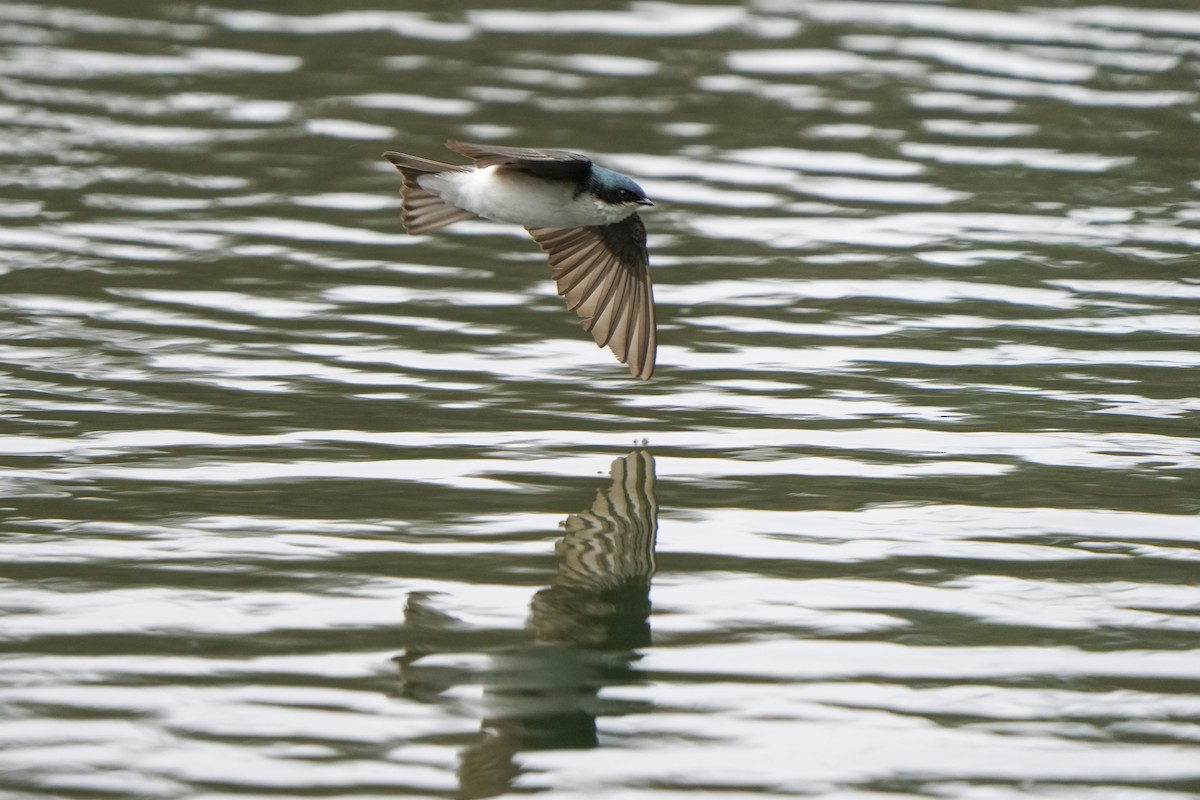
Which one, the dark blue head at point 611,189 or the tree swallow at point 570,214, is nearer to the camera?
the tree swallow at point 570,214

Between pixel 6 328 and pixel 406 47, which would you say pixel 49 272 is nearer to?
pixel 6 328

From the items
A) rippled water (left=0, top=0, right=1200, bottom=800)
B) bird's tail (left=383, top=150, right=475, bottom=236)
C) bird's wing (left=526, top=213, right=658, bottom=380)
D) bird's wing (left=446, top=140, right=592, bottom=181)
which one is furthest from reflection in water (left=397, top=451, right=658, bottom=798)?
bird's tail (left=383, top=150, right=475, bottom=236)

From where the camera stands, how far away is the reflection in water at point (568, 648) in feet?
14.0

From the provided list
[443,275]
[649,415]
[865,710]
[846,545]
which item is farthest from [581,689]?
[443,275]

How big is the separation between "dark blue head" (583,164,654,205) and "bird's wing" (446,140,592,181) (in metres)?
0.06

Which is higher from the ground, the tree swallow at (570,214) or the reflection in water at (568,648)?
the tree swallow at (570,214)

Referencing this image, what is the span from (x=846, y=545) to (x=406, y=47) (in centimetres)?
821

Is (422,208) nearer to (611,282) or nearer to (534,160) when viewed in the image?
(611,282)

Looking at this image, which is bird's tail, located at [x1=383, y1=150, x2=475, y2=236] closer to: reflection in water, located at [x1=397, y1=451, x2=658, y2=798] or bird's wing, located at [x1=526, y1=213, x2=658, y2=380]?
bird's wing, located at [x1=526, y1=213, x2=658, y2=380]

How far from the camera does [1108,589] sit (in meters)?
5.26

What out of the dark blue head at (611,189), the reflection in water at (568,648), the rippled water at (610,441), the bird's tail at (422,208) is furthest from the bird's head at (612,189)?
the reflection in water at (568,648)

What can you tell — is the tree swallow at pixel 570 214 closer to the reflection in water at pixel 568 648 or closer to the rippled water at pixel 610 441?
the rippled water at pixel 610 441

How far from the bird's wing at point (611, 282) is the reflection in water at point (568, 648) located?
0.92 metres

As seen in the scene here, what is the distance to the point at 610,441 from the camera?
6547mm
